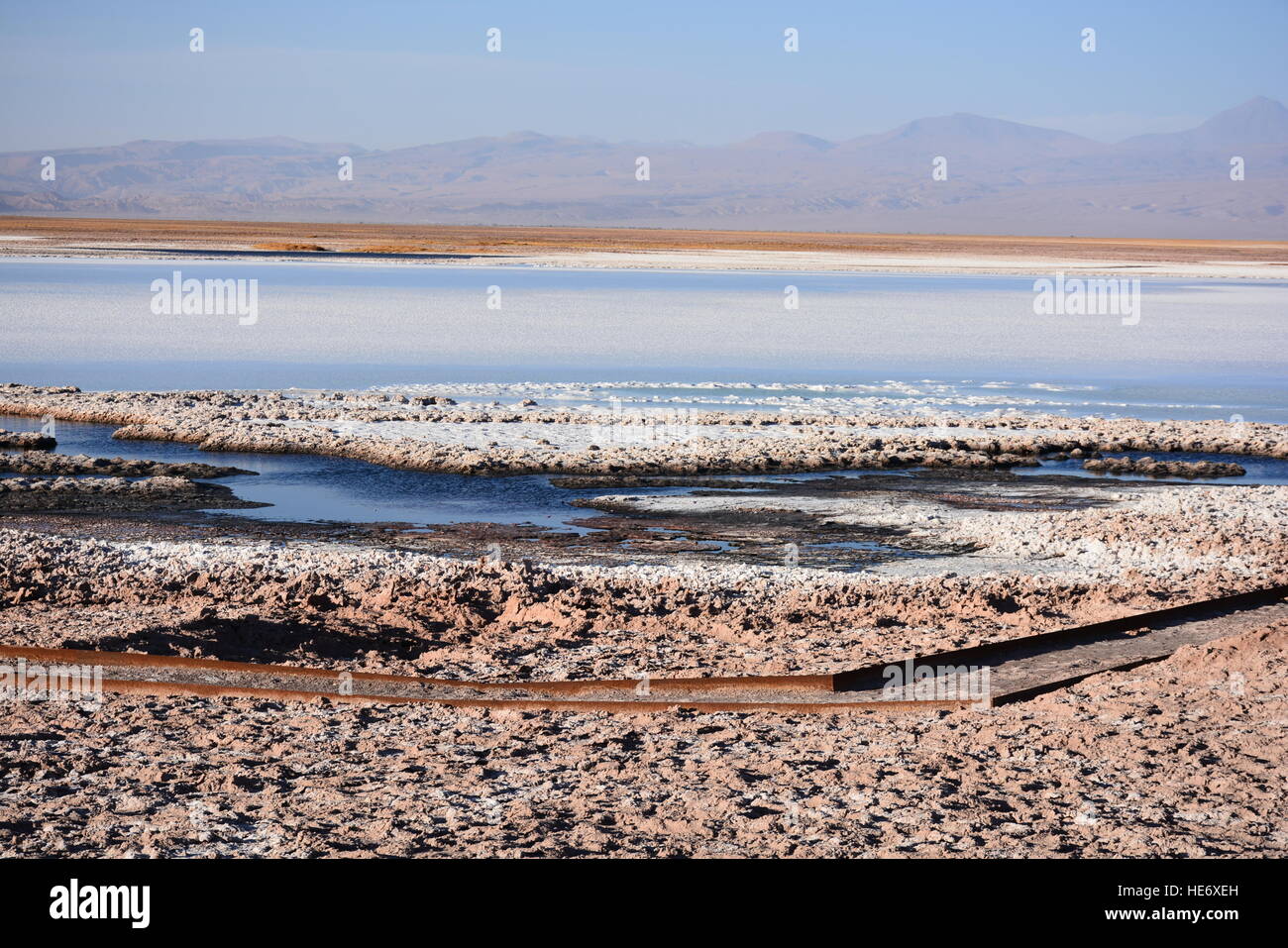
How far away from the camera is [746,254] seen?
6956cm

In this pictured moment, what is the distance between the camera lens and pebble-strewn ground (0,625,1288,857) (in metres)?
4.31

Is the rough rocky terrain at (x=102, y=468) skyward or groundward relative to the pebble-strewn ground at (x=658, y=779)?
skyward

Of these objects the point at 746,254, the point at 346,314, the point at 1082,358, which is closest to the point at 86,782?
the point at 1082,358

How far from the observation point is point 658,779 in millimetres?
4883

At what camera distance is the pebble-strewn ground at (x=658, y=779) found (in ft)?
14.1

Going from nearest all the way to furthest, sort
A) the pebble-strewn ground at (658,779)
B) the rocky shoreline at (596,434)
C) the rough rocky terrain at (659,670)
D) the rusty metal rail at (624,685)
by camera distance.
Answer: the pebble-strewn ground at (658,779)
the rough rocky terrain at (659,670)
the rusty metal rail at (624,685)
the rocky shoreline at (596,434)

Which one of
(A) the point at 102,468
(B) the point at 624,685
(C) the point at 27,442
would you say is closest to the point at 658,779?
(B) the point at 624,685

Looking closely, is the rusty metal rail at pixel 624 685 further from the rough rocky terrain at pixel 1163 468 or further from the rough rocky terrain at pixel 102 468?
the rough rocky terrain at pixel 1163 468

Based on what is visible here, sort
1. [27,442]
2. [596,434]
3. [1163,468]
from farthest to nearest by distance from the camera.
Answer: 1. [596,434]
2. [1163,468]
3. [27,442]

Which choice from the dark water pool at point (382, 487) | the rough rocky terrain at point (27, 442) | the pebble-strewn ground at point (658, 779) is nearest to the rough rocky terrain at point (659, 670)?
the pebble-strewn ground at point (658, 779)

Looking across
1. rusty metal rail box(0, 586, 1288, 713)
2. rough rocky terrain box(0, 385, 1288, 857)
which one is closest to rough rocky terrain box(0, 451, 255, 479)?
rough rocky terrain box(0, 385, 1288, 857)

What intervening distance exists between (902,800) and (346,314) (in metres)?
24.4

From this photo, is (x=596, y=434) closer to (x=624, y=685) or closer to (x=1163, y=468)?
(x=1163, y=468)
